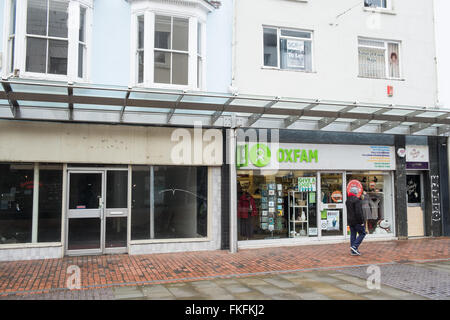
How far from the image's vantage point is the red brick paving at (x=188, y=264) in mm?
7289

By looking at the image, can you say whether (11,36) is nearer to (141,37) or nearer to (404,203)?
(141,37)

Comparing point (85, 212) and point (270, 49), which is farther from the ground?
point (270, 49)

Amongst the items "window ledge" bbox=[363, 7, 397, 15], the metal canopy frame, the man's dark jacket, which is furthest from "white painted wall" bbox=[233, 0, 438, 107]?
the man's dark jacket

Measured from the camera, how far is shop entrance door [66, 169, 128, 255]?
9633 mm

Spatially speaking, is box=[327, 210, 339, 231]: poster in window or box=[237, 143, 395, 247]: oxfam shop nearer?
box=[237, 143, 395, 247]: oxfam shop

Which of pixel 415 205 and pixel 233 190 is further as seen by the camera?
pixel 415 205

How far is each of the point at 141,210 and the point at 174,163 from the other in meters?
1.52

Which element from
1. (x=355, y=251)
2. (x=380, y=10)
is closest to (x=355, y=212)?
(x=355, y=251)

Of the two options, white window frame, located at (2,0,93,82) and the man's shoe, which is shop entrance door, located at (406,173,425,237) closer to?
the man's shoe

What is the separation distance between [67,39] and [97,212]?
438cm

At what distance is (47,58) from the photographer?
938cm

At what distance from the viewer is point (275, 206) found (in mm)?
11484

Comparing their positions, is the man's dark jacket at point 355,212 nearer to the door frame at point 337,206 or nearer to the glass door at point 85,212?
the door frame at point 337,206

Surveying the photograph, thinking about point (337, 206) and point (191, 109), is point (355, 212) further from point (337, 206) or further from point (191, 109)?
point (191, 109)
